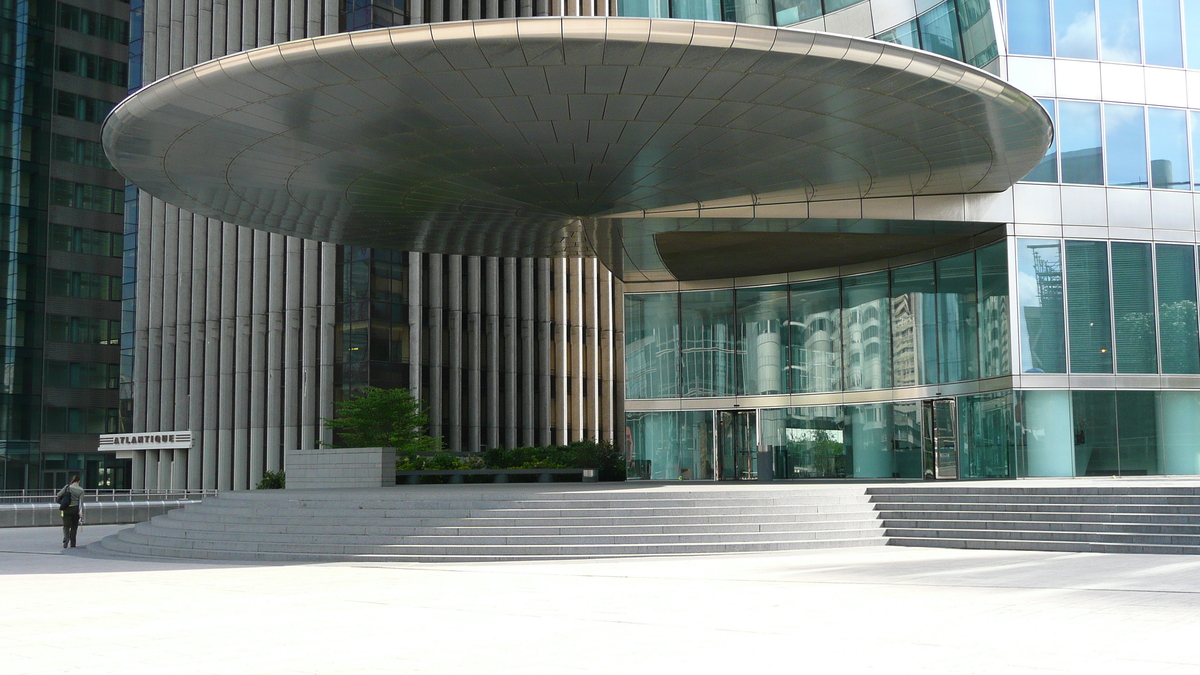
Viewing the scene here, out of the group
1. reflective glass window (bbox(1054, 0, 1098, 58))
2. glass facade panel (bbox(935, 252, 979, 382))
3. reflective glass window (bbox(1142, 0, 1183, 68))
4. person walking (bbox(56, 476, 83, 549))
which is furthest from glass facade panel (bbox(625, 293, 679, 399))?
person walking (bbox(56, 476, 83, 549))

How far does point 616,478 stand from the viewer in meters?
34.2

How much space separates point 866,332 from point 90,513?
26.0m

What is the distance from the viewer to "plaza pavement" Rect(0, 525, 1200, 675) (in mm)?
8898

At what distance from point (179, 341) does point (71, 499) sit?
117 feet

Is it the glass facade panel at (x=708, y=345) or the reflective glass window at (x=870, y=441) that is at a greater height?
the glass facade panel at (x=708, y=345)

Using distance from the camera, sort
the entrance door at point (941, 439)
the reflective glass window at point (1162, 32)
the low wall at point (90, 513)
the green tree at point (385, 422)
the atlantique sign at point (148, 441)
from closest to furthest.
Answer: the reflective glass window at point (1162, 32) → the entrance door at point (941, 439) → the low wall at point (90, 513) → the green tree at point (385, 422) → the atlantique sign at point (148, 441)

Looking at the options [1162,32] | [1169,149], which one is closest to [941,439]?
[1169,149]

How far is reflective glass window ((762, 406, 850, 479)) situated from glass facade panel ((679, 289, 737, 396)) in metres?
1.85

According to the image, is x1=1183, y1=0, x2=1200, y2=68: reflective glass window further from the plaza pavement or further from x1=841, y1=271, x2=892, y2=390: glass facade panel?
the plaza pavement

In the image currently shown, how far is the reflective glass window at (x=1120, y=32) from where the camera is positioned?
93.5 feet

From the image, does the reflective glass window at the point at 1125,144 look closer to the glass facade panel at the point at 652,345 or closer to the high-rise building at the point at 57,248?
the glass facade panel at the point at 652,345

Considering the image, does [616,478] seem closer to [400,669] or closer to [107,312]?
[400,669]

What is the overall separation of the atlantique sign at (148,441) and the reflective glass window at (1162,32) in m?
48.3

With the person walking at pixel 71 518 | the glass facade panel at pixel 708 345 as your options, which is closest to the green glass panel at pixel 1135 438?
the glass facade panel at pixel 708 345
